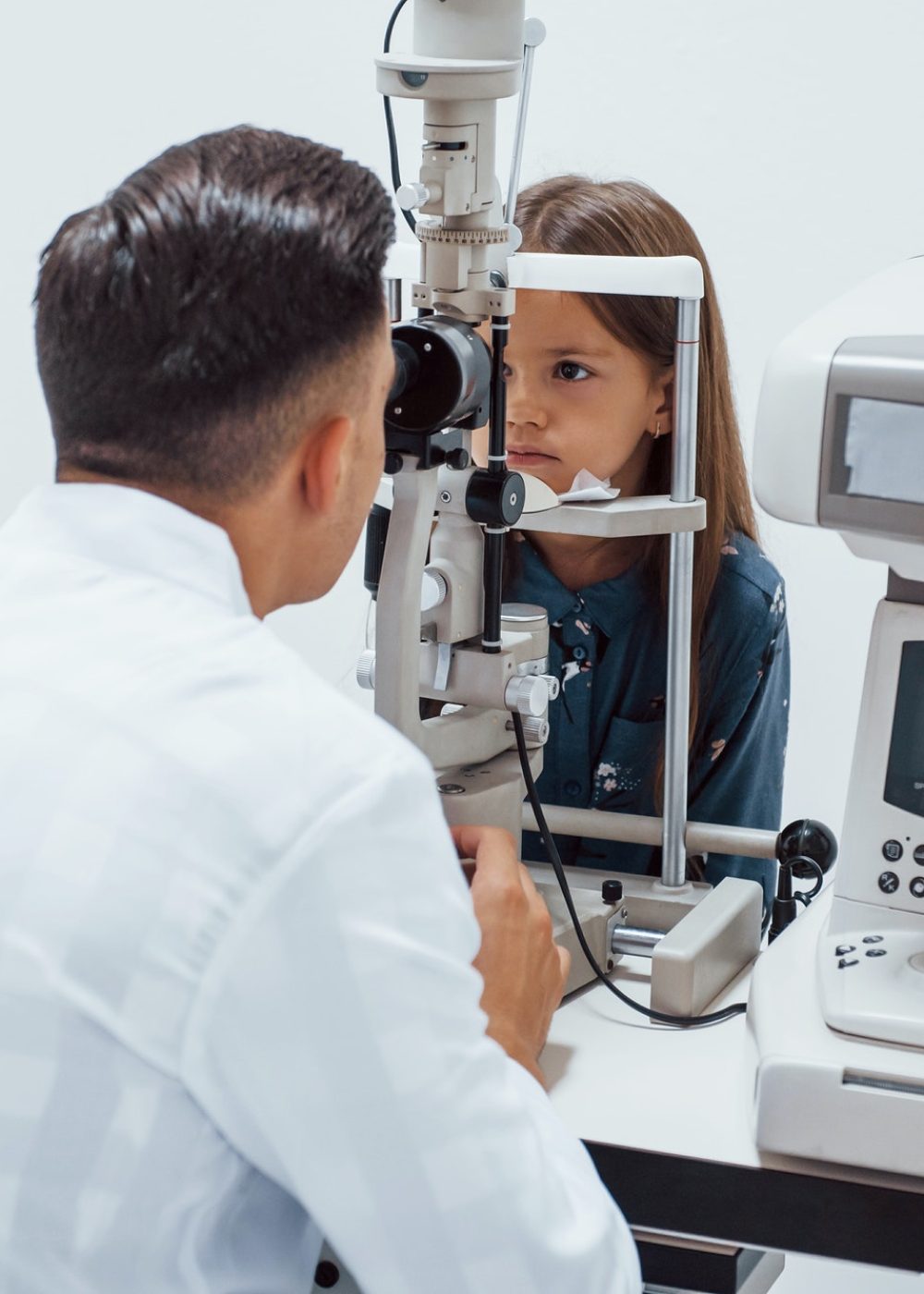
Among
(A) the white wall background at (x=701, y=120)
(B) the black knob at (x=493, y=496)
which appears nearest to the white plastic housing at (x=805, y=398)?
(B) the black knob at (x=493, y=496)

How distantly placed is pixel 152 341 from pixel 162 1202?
0.43 meters

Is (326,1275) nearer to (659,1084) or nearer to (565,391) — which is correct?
(659,1084)

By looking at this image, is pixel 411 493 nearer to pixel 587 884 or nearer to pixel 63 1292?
pixel 587 884

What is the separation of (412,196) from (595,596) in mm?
607

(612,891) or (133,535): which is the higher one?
(133,535)

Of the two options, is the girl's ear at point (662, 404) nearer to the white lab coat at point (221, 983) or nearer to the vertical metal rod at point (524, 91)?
the vertical metal rod at point (524, 91)

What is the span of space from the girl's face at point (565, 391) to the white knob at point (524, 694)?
40 cm

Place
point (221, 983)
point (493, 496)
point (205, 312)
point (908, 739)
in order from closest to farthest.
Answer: point (221, 983)
point (205, 312)
point (908, 739)
point (493, 496)

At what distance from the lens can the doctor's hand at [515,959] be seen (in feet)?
3.50

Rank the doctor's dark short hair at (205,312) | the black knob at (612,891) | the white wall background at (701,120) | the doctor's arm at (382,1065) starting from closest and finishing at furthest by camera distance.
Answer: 1. the doctor's arm at (382,1065)
2. the doctor's dark short hair at (205,312)
3. the black knob at (612,891)
4. the white wall background at (701,120)

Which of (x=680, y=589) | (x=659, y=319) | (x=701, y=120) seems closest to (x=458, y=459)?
(x=680, y=589)

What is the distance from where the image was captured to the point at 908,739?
3.74 ft

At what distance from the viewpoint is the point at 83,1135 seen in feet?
2.48

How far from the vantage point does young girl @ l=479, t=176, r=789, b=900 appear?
1628mm
